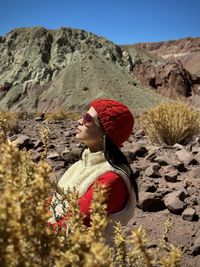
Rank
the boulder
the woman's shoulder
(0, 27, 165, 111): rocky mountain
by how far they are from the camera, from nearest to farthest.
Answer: the woman's shoulder < the boulder < (0, 27, 165, 111): rocky mountain

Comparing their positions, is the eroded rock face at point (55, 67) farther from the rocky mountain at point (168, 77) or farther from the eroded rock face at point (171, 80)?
the eroded rock face at point (171, 80)

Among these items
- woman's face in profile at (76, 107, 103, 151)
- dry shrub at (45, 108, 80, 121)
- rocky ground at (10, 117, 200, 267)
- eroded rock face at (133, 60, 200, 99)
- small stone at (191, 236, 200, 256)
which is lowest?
eroded rock face at (133, 60, 200, 99)

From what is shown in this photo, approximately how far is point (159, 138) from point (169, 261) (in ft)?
30.2

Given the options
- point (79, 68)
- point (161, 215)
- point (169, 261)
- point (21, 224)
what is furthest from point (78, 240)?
point (79, 68)

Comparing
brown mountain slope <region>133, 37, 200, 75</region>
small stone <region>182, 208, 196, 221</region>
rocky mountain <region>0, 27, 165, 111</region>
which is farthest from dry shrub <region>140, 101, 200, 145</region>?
brown mountain slope <region>133, 37, 200, 75</region>

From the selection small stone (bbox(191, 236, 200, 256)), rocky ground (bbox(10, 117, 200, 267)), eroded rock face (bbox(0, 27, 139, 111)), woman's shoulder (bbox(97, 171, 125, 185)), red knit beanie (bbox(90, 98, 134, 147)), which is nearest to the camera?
woman's shoulder (bbox(97, 171, 125, 185))

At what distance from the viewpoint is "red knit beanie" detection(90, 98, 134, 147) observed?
11.2 feet

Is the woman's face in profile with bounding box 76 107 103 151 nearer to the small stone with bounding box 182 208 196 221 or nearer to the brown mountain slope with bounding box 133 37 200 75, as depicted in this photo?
the small stone with bounding box 182 208 196 221

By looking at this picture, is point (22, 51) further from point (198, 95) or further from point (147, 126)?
point (147, 126)

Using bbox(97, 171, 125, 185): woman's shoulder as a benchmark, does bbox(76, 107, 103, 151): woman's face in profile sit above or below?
above

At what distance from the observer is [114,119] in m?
3.42

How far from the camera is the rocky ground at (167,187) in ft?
18.3

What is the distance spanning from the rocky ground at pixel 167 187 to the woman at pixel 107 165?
0.96 metres

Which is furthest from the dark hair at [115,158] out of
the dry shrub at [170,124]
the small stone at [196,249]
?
the dry shrub at [170,124]
